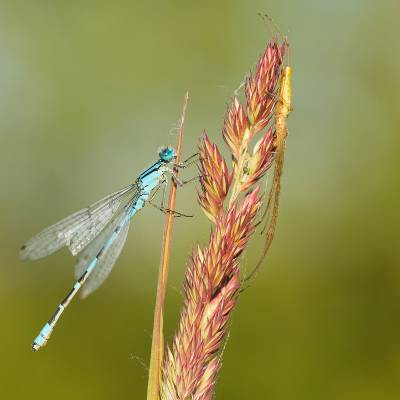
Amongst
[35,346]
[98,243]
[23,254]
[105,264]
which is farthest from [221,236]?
[23,254]

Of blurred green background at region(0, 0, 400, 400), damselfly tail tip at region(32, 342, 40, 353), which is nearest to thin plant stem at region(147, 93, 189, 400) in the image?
blurred green background at region(0, 0, 400, 400)

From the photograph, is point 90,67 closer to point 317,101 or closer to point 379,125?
point 317,101

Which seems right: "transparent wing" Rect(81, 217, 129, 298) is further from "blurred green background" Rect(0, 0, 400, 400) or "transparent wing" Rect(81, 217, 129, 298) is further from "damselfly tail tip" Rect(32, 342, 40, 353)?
"damselfly tail tip" Rect(32, 342, 40, 353)

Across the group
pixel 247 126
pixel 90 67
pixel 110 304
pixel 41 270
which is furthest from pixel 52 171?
pixel 247 126

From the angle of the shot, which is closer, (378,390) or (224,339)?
(224,339)

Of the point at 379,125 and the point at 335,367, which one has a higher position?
the point at 379,125
